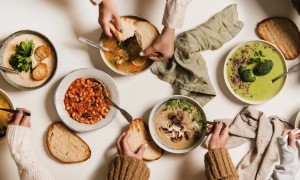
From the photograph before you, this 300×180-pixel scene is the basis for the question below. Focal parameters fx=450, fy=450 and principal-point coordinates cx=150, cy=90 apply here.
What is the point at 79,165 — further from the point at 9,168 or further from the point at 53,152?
the point at 9,168

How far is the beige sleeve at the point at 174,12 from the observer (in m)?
1.99

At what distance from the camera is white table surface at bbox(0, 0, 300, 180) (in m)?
2.11

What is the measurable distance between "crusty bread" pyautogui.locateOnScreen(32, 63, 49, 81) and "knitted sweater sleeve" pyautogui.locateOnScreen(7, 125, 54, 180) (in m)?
0.24

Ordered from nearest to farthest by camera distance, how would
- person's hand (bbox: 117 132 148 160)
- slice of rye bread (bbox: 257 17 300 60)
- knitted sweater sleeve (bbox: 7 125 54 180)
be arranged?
knitted sweater sleeve (bbox: 7 125 54 180) < person's hand (bbox: 117 132 148 160) < slice of rye bread (bbox: 257 17 300 60)

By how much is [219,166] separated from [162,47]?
0.59m

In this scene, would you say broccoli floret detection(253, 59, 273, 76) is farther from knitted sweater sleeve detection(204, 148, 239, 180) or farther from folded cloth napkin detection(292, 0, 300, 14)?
knitted sweater sleeve detection(204, 148, 239, 180)

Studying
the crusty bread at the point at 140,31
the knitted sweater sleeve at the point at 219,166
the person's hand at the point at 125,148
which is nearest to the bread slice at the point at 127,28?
the crusty bread at the point at 140,31

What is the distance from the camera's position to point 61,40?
6.98 feet

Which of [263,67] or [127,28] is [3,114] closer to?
[127,28]

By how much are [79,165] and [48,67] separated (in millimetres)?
480

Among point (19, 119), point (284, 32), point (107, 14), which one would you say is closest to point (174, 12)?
point (107, 14)

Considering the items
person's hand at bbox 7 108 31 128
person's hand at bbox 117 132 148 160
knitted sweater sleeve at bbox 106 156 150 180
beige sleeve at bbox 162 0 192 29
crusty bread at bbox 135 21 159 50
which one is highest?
beige sleeve at bbox 162 0 192 29

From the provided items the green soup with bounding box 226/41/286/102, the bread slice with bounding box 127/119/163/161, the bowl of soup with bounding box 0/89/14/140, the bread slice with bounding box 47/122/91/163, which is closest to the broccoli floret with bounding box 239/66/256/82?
the green soup with bounding box 226/41/286/102

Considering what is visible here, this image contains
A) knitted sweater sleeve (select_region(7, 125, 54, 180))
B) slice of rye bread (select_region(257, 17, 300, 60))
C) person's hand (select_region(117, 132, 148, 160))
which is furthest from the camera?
slice of rye bread (select_region(257, 17, 300, 60))
